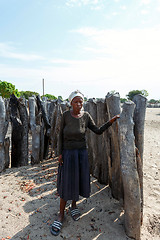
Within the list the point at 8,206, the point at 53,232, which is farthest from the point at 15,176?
the point at 53,232

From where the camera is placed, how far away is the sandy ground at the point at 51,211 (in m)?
2.48

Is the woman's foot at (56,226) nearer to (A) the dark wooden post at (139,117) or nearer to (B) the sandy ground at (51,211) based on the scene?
(B) the sandy ground at (51,211)

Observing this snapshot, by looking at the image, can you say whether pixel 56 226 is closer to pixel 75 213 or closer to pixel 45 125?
pixel 75 213

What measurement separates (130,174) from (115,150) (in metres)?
0.71

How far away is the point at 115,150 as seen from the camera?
2988 mm

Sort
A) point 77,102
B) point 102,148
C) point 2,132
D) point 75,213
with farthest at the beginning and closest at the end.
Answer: point 2,132, point 102,148, point 75,213, point 77,102

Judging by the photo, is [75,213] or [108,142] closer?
[75,213]

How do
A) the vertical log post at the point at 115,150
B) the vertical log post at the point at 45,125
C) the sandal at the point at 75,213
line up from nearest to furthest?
the sandal at the point at 75,213
the vertical log post at the point at 115,150
the vertical log post at the point at 45,125

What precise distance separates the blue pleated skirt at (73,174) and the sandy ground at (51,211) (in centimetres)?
49

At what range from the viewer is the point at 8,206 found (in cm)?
301

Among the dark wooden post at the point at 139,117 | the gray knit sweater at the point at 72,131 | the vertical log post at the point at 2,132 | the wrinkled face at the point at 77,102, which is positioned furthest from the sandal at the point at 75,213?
the vertical log post at the point at 2,132

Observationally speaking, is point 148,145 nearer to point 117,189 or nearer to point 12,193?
point 117,189

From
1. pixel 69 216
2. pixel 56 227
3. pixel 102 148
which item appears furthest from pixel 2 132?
pixel 56 227

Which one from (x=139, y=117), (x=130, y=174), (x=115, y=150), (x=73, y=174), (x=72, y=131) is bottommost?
(x=73, y=174)
